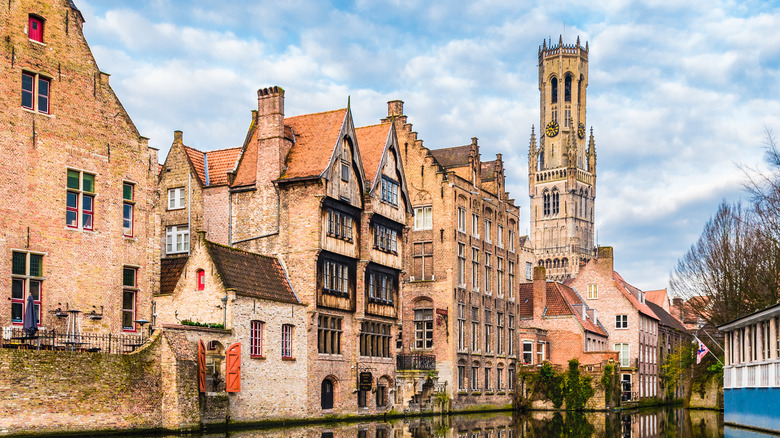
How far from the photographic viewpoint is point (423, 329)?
186 ft

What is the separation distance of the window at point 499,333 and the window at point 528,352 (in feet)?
10.4

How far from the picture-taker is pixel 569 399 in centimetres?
6150

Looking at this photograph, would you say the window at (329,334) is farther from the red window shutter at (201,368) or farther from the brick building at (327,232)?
the red window shutter at (201,368)

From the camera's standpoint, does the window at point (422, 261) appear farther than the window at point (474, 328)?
No

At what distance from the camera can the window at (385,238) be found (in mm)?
48750

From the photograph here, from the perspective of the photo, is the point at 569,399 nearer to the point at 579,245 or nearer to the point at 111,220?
the point at 111,220

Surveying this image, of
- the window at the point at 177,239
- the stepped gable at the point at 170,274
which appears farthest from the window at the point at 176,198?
the stepped gable at the point at 170,274

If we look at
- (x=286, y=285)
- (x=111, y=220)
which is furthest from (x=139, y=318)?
(x=286, y=285)

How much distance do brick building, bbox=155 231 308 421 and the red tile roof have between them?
9.64 meters

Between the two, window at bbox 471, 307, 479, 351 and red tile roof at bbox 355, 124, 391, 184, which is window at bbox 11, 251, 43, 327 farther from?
window at bbox 471, 307, 479, 351

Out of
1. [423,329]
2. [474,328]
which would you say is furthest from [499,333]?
[423,329]

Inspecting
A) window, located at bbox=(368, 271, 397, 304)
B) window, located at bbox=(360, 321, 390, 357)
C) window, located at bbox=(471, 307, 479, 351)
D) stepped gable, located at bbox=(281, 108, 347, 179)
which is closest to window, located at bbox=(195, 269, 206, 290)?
stepped gable, located at bbox=(281, 108, 347, 179)

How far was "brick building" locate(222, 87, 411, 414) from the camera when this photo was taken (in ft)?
142

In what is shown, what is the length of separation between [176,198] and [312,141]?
8262 mm
